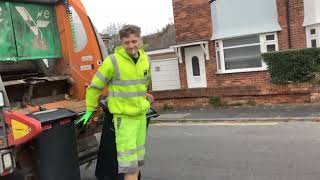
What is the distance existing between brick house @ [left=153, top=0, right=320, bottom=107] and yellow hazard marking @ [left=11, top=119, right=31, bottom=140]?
38.0 ft

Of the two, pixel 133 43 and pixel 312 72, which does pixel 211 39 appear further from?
pixel 133 43

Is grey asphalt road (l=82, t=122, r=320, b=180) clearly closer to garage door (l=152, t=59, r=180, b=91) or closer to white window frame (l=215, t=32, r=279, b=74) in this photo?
white window frame (l=215, t=32, r=279, b=74)

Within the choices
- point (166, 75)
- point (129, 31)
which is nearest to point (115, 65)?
point (129, 31)

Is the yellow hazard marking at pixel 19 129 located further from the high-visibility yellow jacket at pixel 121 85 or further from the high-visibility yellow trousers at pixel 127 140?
the high-visibility yellow trousers at pixel 127 140

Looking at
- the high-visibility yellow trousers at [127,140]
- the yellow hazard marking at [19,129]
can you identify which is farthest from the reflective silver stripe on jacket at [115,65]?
the yellow hazard marking at [19,129]

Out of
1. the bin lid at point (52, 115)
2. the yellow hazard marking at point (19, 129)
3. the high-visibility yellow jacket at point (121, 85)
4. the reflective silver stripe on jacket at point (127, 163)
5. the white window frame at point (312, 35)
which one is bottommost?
the reflective silver stripe on jacket at point (127, 163)

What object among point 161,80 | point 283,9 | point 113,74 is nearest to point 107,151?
point 113,74

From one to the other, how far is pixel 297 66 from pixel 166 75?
9.83 m

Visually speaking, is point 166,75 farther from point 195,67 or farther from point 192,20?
point 192,20

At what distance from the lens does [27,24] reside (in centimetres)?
619

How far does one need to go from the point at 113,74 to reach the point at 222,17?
587 inches

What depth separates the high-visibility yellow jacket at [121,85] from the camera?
4862 mm

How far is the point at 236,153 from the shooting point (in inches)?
318

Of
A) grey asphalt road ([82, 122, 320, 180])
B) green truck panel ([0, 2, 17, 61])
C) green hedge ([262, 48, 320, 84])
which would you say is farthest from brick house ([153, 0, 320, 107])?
green truck panel ([0, 2, 17, 61])
